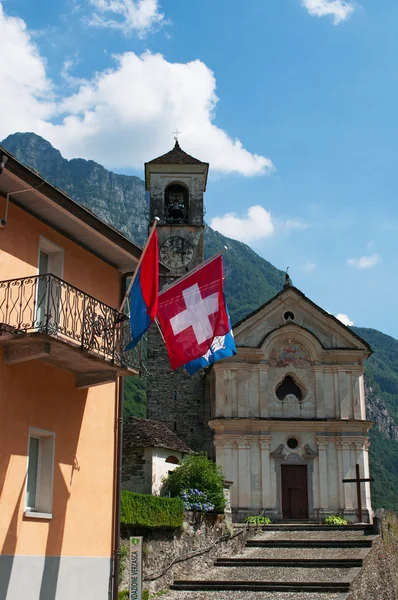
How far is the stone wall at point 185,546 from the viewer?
20500 mm

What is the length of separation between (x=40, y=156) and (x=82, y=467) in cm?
16311

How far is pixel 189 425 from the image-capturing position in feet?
131

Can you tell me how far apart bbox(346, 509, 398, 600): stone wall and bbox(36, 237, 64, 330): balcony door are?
462 inches

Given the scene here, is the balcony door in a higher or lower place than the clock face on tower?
lower

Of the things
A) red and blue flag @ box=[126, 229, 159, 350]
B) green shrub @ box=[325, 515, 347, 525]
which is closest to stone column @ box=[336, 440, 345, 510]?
green shrub @ box=[325, 515, 347, 525]

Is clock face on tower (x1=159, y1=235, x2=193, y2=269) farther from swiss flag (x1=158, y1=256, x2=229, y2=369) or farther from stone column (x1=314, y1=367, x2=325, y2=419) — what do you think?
swiss flag (x1=158, y1=256, x2=229, y2=369)

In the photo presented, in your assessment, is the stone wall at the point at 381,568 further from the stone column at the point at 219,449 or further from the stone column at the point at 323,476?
the stone column at the point at 219,449

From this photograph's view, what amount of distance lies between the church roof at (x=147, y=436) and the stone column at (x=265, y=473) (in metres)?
5.92

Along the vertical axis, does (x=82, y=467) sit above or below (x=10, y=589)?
above

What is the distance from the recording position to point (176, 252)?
137ft

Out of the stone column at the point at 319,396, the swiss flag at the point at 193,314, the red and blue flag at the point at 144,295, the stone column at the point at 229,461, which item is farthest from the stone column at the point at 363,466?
the red and blue flag at the point at 144,295

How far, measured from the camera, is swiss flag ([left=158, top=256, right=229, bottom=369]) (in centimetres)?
1334

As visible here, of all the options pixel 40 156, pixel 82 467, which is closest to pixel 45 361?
pixel 82 467

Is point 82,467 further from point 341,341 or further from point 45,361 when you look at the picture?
point 341,341
